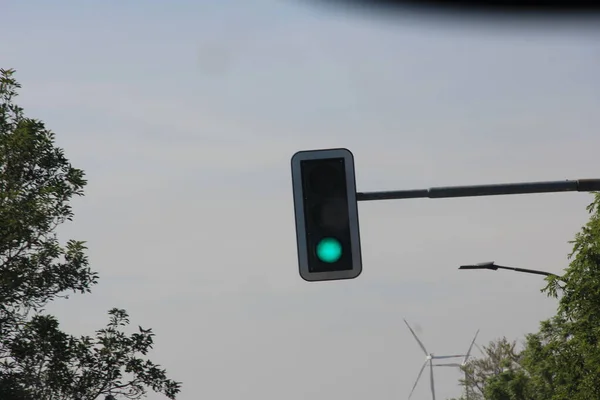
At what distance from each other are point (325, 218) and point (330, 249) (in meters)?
0.29

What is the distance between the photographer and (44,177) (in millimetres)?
30031

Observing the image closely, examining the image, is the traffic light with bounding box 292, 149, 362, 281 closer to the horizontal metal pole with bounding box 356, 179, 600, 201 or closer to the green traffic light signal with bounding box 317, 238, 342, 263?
the green traffic light signal with bounding box 317, 238, 342, 263

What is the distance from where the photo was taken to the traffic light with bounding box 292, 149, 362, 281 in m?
10.6

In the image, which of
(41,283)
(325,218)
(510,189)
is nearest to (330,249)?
(325,218)

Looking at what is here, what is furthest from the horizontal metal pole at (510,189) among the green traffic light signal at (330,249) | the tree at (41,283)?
the tree at (41,283)

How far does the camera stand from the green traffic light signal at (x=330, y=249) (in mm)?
10617

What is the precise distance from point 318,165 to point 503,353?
104325 millimetres

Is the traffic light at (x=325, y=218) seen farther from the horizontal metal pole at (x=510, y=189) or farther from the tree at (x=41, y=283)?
the tree at (x=41, y=283)

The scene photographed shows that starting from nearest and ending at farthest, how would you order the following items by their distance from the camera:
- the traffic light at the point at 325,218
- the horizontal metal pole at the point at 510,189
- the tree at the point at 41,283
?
the horizontal metal pole at the point at 510,189 < the traffic light at the point at 325,218 < the tree at the point at 41,283

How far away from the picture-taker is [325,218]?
34.8ft

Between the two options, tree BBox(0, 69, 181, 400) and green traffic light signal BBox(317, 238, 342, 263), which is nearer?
green traffic light signal BBox(317, 238, 342, 263)

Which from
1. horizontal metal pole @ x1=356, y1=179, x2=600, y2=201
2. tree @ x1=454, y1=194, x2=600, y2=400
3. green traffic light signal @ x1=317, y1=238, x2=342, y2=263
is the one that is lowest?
green traffic light signal @ x1=317, y1=238, x2=342, y2=263

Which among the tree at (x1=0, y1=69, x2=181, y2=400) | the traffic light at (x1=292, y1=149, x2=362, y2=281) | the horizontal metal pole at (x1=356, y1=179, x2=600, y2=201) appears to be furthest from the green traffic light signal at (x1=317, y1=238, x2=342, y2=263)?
the tree at (x1=0, y1=69, x2=181, y2=400)

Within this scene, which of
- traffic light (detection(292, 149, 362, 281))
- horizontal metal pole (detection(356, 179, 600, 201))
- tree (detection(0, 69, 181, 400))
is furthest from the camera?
Answer: tree (detection(0, 69, 181, 400))
